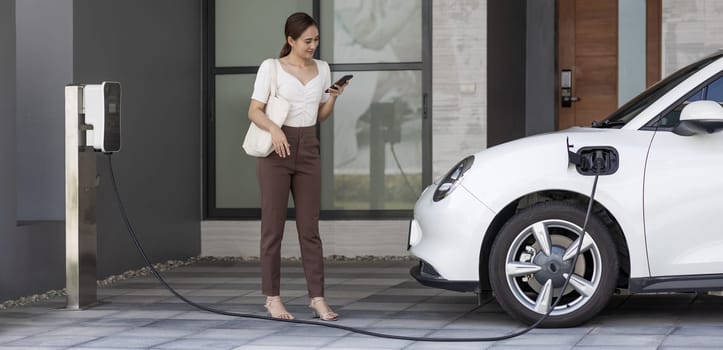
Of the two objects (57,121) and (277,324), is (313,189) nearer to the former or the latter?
(277,324)

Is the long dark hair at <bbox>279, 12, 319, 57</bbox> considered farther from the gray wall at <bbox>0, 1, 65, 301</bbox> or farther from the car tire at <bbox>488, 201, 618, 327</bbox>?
the gray wall at <bbox>0, 1, 65, 301</bbox>

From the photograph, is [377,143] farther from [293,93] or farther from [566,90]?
[293,93]

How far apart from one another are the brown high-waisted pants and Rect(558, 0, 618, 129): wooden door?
5.19 metres

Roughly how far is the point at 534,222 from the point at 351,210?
15.3 feet

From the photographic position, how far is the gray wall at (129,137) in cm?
799

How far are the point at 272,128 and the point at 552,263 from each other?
164 centimetres

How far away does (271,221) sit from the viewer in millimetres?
7129

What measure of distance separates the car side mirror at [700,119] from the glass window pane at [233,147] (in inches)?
216

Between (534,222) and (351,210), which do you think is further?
(351,210)

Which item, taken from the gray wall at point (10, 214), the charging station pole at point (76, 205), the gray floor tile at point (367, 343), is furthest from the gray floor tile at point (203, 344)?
the gray wall at point (10, 214)

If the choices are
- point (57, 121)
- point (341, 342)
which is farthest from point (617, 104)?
point (341, 342)

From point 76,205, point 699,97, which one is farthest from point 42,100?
point 699,97

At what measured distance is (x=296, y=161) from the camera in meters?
7.13

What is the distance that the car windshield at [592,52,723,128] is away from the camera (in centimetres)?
684
